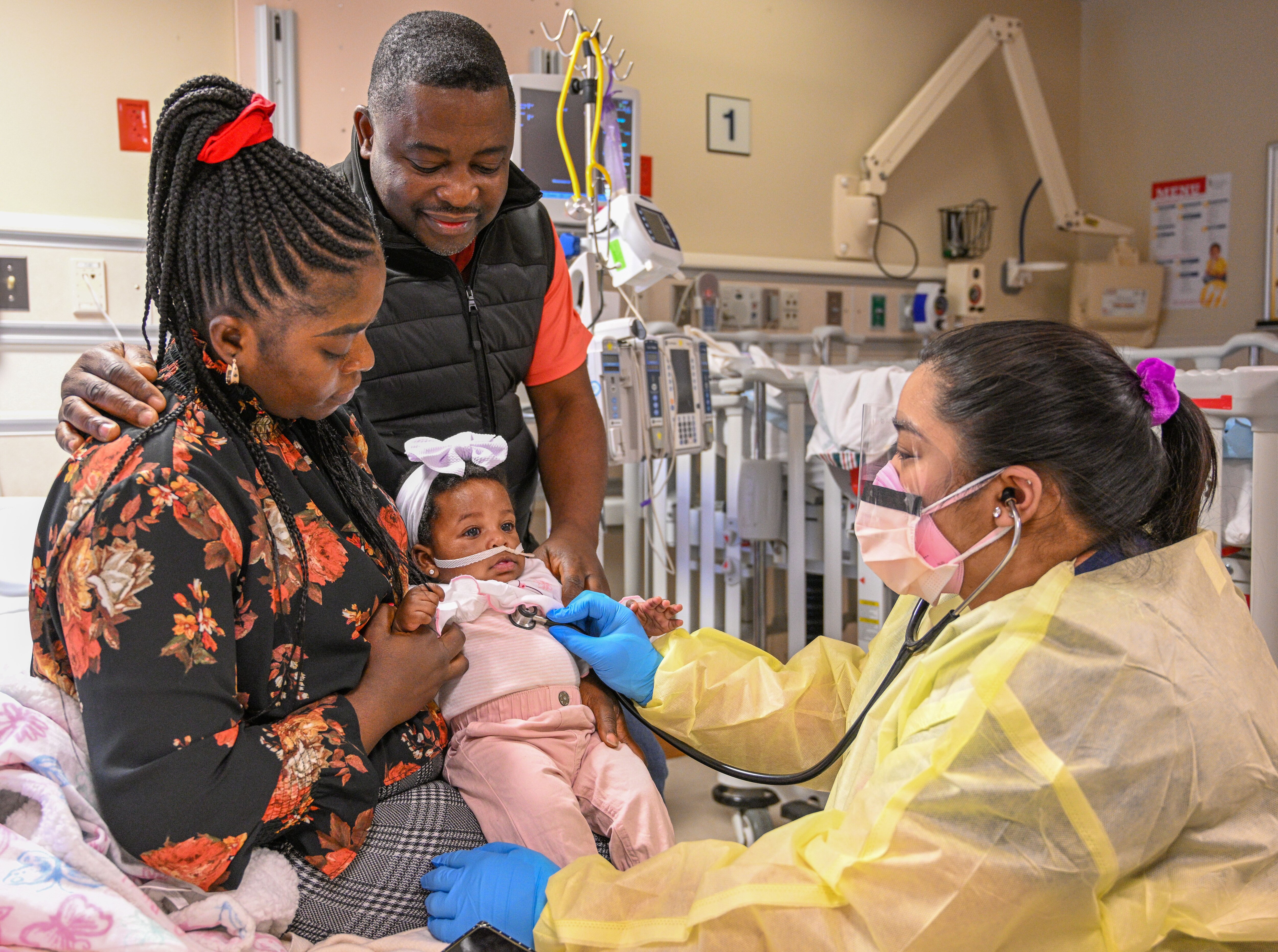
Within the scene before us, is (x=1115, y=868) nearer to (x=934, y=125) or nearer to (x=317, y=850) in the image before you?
(x=317, y=850)

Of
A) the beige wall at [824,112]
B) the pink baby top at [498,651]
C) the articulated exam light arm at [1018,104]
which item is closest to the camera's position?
the pink baby top at [498,651]

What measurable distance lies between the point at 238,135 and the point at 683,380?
70.3 inches

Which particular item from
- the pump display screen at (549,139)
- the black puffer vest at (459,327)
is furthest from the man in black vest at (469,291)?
the pump display screen at (549,139)

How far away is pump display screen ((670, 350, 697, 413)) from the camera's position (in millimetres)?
2746

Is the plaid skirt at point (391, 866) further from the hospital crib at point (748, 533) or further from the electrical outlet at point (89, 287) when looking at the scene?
the electrical outlet at point (89, 287)

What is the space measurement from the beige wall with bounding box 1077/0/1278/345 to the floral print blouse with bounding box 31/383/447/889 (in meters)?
4.69

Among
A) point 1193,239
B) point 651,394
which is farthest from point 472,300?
point 1193,239

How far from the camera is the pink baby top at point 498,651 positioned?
5.01 ft

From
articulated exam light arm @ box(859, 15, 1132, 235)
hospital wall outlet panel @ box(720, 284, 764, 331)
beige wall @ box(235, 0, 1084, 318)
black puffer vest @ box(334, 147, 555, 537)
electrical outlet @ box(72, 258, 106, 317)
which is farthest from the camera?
articulated exam light arm @ box(859, 15, 1132, 235)

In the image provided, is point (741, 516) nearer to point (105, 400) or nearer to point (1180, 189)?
point (105, 400)

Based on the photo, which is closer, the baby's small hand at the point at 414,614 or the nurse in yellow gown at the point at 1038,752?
the nurse in yellow gown at the point at 1038,752

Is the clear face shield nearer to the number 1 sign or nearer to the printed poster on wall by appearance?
the number 1 sign

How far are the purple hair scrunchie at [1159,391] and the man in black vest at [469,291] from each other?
1.00 metres

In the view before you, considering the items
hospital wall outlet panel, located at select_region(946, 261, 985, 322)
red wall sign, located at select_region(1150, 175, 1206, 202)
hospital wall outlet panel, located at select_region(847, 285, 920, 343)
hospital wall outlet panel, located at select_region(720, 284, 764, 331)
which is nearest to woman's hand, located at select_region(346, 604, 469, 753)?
hospital wall outlet panel, located at select_region(720, 284, 764, 331)
